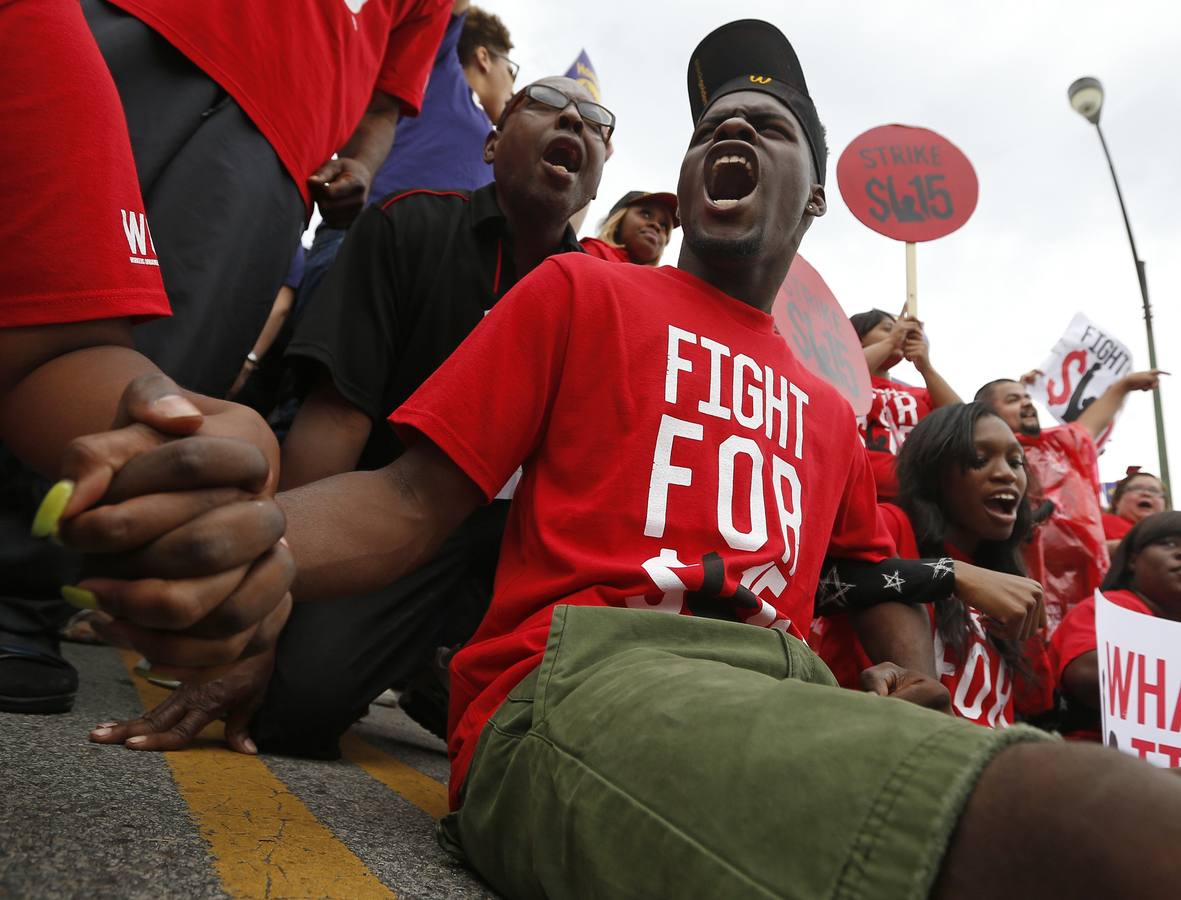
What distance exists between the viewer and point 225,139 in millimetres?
2170

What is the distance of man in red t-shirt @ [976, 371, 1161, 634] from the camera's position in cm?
421

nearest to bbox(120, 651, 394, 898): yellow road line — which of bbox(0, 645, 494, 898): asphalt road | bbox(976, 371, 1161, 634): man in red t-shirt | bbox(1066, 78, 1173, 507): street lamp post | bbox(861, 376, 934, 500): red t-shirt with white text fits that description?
bbox(0, 645, 494, 898): asphalt road

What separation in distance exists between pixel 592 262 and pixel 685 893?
1.13m

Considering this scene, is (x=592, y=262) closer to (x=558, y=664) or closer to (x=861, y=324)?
(x=558, y=664)

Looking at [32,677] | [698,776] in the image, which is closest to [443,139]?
[32,677]

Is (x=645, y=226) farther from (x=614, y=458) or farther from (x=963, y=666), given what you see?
(x=614, y=458)

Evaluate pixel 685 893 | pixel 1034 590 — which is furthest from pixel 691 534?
pixel 1034 590

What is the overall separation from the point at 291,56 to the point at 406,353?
0.78 metres

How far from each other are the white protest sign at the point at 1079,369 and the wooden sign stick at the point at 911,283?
192 cm

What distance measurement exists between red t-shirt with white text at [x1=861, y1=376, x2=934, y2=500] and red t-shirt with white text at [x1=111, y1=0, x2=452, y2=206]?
2334mm

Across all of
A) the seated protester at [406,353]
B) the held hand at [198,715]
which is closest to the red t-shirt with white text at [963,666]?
the seated protester at [406,353]

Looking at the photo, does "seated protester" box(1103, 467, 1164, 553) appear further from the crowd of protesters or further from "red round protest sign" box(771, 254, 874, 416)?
"red round protest sign" box(771, 254, 874, 416)

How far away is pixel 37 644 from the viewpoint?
1.95m

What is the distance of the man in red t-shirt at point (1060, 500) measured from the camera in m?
4.21
